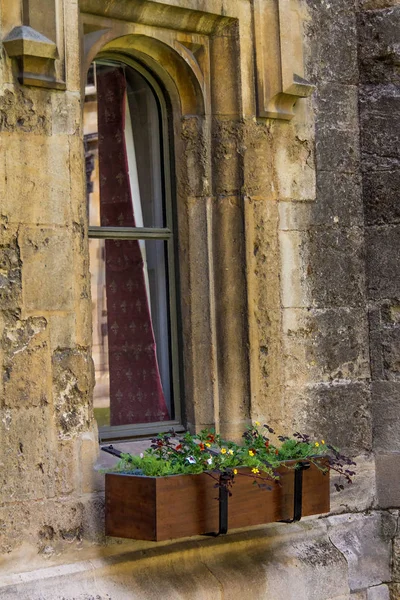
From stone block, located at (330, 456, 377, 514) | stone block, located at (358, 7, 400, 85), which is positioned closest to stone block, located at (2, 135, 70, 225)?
stone block, located at (358, 7, 400, 85)

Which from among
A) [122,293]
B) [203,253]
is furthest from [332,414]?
[122,293]

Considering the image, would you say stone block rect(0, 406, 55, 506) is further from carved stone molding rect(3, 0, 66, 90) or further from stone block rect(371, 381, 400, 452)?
stone block rect(371, 381, 400, 452)

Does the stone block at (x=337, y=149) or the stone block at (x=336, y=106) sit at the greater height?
the stone block at (x=336, y=106)

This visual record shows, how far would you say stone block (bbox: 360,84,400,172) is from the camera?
5270 mm

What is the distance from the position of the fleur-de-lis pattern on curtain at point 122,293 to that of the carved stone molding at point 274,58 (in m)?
0.68

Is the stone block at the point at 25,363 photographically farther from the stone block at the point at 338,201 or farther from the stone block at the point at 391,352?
the stone block at the point at 391,352

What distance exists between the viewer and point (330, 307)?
5.09 meters

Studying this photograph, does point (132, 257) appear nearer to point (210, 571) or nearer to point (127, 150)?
point (127, 150)

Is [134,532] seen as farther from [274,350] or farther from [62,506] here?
[274,350]

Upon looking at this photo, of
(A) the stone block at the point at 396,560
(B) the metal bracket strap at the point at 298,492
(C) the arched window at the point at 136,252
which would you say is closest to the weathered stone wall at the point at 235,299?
(A) the stone block at the point at 396,560

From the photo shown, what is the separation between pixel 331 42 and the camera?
519cm

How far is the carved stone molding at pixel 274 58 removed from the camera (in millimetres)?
4836

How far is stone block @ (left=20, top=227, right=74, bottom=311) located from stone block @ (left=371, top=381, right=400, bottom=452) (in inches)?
72.2

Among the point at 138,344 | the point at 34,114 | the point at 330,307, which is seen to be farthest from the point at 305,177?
the point at 34,114
